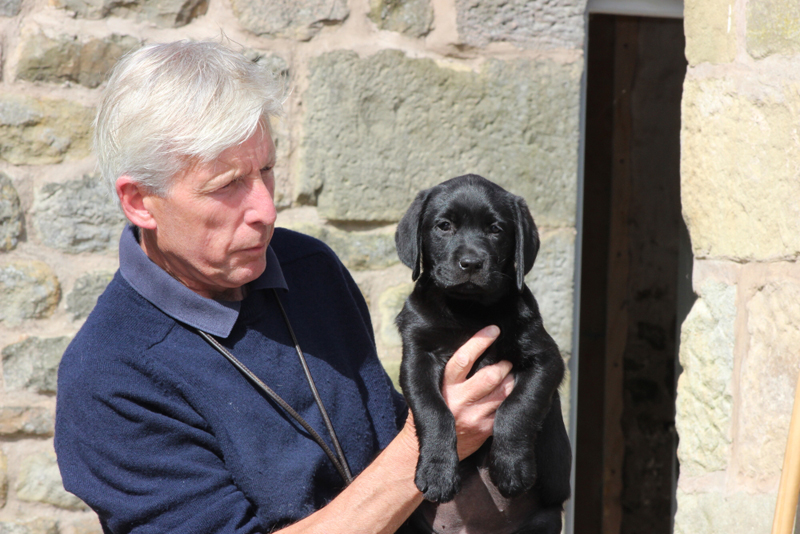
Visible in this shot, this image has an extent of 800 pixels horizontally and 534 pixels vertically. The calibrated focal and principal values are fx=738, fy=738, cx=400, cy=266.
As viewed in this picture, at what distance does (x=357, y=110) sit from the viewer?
259 cm

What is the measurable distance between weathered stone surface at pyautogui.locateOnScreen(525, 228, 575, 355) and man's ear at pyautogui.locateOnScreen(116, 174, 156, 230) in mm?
1397

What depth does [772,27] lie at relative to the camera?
1.70 metres

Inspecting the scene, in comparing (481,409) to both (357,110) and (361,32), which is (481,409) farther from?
(361,32)

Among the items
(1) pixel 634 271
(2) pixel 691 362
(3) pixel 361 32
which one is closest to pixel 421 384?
(2) pixel 691 362

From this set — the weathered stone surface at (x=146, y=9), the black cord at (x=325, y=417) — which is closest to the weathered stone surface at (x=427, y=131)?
the weathered stone surface at (x=146, y=9)

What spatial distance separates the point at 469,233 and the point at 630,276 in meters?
2.15

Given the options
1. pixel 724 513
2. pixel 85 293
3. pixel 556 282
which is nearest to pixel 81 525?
pixel 85 293

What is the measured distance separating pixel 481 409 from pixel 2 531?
67.0 inches

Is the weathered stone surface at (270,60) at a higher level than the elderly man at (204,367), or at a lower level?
higher

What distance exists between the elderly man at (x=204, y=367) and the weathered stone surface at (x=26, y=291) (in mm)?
662

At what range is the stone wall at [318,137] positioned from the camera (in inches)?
94.8

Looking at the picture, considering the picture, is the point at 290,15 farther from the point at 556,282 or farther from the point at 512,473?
the point at 512,473

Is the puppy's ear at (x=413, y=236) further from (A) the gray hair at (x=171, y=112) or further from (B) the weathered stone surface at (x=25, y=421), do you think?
(B) the weathered stone surface at (x=25, y=421)

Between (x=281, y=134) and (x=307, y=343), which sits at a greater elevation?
(x=281, y=134)
